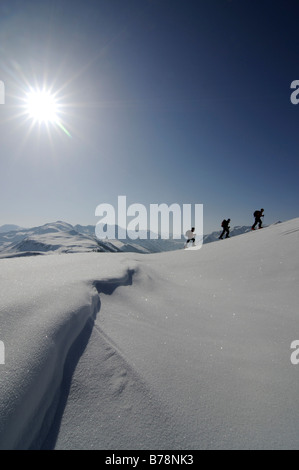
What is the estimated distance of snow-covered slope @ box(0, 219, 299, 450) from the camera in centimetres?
145

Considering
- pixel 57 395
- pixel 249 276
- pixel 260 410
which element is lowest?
pixel 260 410

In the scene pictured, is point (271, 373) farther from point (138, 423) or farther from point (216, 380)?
point (138, 423)

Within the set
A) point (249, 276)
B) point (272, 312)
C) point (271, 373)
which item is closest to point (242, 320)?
point (272, 312)

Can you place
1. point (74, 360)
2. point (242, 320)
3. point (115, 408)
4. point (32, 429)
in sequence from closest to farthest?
point (32, 429) → point (115, 408) → point (74, 360) → point (242, 320)

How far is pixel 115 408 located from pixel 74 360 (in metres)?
0.60

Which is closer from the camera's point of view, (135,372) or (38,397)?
(38,397)

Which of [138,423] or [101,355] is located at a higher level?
[101,355]

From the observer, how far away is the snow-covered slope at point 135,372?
1.45m

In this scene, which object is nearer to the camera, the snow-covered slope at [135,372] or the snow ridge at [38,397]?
the snow ridge at [38,397]

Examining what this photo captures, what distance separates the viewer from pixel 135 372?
1.90 metres

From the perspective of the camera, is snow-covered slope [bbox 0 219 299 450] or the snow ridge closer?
the snow ridge

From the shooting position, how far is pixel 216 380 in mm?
2041

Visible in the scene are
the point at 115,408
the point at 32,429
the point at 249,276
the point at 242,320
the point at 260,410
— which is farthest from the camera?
the point at 249,276

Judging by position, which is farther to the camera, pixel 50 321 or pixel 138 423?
pixel 50 321
